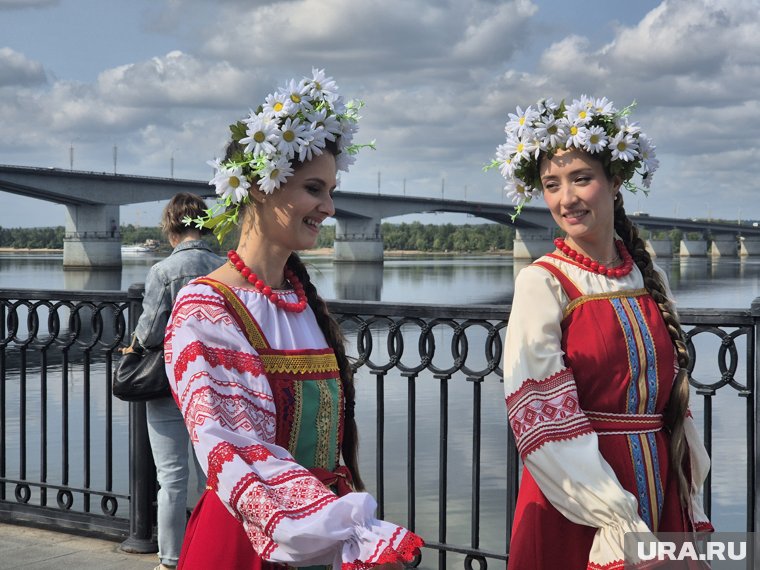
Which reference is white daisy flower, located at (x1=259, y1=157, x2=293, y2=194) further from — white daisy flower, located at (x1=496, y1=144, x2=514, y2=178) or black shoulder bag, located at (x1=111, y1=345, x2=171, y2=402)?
black shoulder bag, located at (x1=111, y1=345, x2=171, y2=402)

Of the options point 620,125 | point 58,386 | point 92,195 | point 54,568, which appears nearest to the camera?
point 620,125

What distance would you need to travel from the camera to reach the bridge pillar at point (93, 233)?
54.8 meters

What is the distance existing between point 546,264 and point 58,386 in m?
10.2

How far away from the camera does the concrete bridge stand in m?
49.6

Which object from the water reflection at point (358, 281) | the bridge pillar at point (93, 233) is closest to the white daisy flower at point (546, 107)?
the water reflection at point (358, 281)

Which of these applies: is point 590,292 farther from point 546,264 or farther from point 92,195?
point 92,195

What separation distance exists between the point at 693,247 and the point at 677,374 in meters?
98.6

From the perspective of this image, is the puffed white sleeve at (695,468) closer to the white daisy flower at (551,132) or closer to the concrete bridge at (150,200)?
the white daisy flower at (551,132)

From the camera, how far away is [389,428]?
9.34m

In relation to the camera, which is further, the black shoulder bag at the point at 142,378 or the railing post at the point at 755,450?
the black shoulder bag at the point at 142,378

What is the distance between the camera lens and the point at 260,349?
207 cm

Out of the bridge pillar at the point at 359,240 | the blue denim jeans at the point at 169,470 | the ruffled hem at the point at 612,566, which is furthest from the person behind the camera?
the bridge pillar at the point at 359,240

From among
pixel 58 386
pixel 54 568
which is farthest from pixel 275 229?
Answer: pixel 58 386

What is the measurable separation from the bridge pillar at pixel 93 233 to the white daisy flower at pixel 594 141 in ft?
179
